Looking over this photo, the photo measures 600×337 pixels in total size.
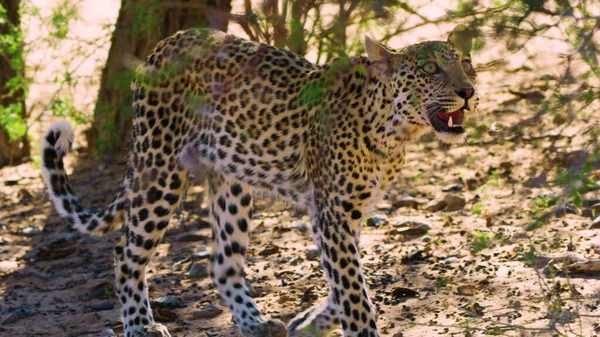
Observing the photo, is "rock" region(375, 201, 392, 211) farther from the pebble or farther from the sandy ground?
the pebble

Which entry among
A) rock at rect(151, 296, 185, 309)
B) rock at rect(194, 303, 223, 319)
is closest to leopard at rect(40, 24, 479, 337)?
rock at rect(194, 303, 223, 319)

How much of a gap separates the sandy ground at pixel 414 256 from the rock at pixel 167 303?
0.03 feet

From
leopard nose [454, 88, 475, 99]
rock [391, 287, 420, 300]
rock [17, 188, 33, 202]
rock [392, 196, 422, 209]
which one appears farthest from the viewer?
rock [17, 188, 33, 202]

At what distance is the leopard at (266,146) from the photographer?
261 inches

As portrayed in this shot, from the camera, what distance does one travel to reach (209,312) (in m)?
7.87

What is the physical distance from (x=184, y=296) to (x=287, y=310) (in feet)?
3.22

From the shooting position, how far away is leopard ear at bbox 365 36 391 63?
661cm

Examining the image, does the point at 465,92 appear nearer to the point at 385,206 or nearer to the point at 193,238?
the point at 385,206

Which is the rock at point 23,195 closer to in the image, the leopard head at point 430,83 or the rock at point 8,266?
the rock at point 8,266

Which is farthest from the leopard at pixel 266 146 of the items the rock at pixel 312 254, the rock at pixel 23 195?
the rock at pixel 23 195

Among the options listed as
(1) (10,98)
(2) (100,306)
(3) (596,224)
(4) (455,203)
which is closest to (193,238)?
(2) (100,306)

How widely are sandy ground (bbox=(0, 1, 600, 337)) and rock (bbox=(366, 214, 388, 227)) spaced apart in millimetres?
14

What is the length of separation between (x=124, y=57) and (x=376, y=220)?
3856 millimetres

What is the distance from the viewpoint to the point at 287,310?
25.6ft
